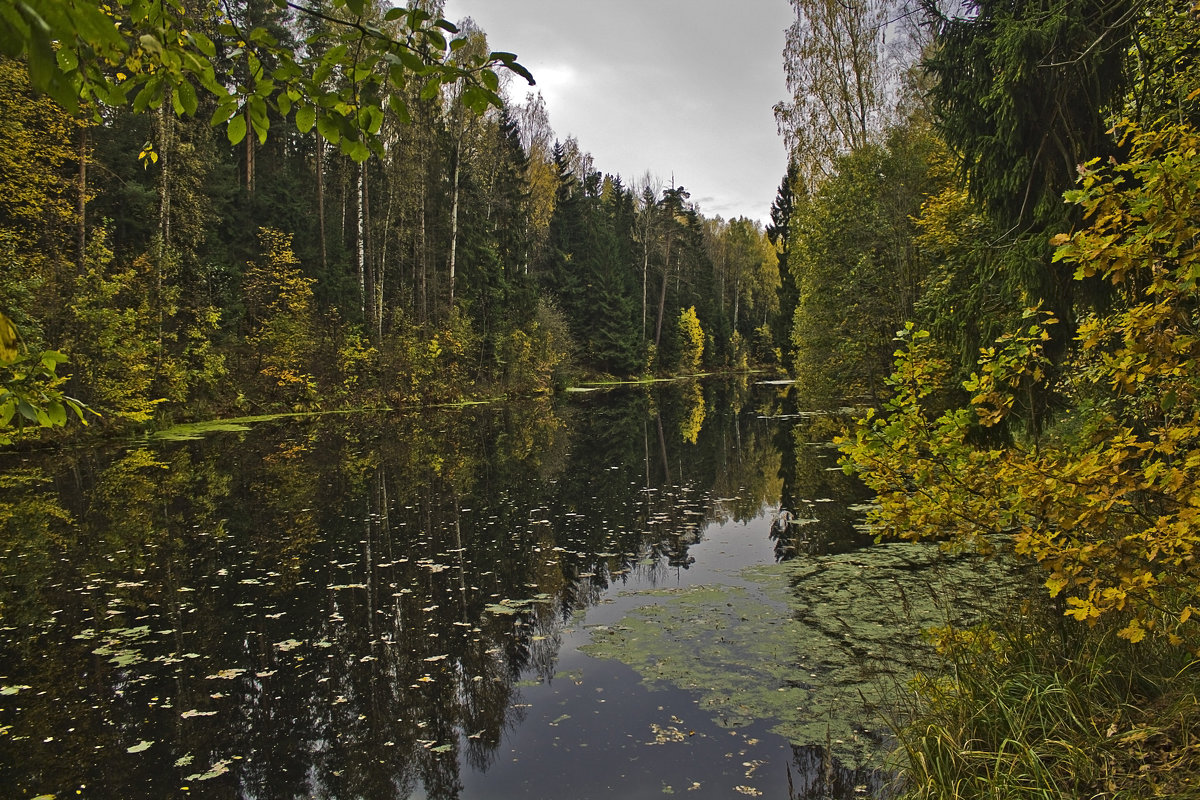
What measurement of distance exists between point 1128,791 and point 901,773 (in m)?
1.02

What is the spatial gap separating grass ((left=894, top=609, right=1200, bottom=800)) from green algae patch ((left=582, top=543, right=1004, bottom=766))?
1.08 ft

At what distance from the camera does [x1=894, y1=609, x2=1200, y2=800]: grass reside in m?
2.61

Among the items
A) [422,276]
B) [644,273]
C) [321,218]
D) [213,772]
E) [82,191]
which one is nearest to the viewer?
[213,772]

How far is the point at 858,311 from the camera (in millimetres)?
15641


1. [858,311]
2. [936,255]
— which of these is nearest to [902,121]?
[858,311]

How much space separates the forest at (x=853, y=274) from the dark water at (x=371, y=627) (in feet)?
4.96

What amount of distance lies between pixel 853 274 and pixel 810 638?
11797 mm

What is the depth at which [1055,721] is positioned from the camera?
3.05m

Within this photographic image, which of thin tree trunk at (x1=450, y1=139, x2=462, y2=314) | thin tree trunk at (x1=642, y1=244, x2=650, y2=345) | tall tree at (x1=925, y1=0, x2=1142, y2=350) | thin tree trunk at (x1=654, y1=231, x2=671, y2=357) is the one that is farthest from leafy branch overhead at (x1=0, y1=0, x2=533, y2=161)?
thin tree trunk at (x1=654, y1=231, x2=671, y2=357)

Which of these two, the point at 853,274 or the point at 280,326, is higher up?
the point at 280,326

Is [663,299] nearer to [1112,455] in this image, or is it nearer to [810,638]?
[810,638]

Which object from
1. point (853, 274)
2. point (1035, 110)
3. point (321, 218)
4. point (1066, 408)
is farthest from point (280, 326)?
point (1066, 408)

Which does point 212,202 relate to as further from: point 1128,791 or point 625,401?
point 1128,791

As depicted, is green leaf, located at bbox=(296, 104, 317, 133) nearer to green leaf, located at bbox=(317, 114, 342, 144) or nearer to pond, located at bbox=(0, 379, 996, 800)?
green leaf, located at bbox=(317, 114, 342, 144)
